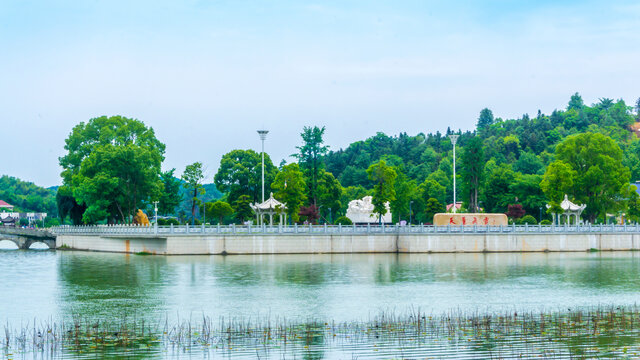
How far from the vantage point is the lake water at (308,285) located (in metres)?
39.9

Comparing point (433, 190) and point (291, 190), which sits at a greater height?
point (433, 190)

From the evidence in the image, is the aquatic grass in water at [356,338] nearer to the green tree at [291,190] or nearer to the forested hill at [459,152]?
the green tree at [291,190]

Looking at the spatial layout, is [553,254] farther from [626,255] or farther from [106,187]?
[106,187]

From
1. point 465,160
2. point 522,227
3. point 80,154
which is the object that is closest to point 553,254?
point 522,227

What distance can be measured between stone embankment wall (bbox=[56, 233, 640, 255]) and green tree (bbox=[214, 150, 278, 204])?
3635 cm

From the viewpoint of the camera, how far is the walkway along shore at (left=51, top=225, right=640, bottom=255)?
7694cm

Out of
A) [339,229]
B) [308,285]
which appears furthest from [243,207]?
[308,285]

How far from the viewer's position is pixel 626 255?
78000 millimetres

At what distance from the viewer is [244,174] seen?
119m

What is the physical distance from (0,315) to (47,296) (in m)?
8.24

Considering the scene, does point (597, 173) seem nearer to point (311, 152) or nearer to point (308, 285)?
point (311, 152)

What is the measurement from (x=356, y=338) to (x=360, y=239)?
49888 mm

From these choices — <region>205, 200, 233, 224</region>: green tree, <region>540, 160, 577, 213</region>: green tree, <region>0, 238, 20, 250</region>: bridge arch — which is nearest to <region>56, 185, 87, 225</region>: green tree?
<region>0, 238, 20, 250</region>: bridge arch

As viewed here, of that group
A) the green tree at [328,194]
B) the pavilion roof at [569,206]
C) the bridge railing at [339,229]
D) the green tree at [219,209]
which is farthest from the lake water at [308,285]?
the green tree at [328,194]
